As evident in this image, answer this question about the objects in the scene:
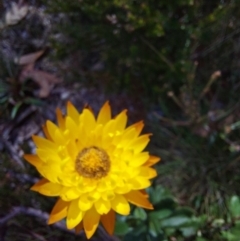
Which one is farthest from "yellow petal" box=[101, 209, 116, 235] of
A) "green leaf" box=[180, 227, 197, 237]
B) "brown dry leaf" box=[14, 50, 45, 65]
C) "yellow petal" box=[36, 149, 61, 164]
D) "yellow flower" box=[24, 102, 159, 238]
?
"brown dry leaf" box=[14, 50, 45, 65]

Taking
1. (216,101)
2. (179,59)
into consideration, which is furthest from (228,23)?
(216,101)

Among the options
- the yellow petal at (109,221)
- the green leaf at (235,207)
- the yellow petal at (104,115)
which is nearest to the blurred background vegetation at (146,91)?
the green leaf at (235,207)

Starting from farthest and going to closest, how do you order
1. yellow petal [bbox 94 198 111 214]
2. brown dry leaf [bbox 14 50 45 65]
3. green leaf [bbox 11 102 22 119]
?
brown dry leaf [bbox 14 50 45 65] → green leaf [bbox 11 102 22 119] → yellow petal [bbox 94 198 111 214]

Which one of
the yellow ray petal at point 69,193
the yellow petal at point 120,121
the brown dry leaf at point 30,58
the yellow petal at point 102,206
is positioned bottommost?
the yellow petal at point 102,206

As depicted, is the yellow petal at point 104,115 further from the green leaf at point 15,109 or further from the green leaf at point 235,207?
the green leaf at point 15,109

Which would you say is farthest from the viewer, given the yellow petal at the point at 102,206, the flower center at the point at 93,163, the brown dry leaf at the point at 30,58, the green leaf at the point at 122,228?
the brown dry leaf at the point at 30,58

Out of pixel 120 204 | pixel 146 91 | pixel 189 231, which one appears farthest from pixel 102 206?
pixel 146 91

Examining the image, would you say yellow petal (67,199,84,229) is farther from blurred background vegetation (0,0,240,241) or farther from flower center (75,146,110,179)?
blurred background vegetation (0,0,240,241)

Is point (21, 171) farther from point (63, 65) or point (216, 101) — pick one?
point (216, 101)
